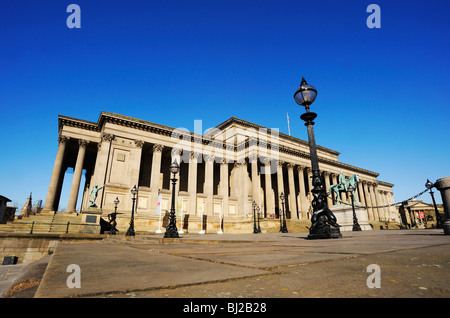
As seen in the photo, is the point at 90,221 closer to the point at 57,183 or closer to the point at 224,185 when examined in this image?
the point at 57,183

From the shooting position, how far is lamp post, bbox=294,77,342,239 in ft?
24.4

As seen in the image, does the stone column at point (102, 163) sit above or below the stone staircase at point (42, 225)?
above

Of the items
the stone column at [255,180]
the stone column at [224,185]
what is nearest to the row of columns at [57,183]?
the stone column at [224,185]

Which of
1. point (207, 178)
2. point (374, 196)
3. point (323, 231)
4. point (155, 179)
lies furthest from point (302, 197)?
point (323, 231)

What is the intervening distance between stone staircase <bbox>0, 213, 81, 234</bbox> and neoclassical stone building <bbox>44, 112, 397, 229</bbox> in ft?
10.3

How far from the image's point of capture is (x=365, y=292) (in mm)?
→ 1229

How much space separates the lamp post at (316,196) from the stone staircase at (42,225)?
16.5 meters

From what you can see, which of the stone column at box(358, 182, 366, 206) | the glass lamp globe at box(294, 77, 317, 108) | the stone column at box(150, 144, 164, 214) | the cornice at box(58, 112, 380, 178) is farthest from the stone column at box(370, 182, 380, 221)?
the glass lamp globe at box(294, 77, 317, 108)

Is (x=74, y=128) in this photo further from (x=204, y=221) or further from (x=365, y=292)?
(x=365, y=292)

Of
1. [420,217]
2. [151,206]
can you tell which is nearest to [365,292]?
[151,206]

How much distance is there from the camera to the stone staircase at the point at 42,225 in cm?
1728

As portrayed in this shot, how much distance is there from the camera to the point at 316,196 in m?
7.76

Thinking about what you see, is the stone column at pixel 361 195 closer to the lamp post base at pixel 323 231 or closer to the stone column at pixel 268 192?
the stone column at pixel 268 192
